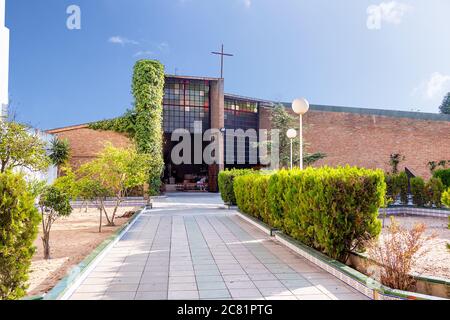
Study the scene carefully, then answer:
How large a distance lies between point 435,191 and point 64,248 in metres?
12.6

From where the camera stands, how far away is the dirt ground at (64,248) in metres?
5.12

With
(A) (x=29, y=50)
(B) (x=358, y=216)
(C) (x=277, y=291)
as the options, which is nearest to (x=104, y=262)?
(C) (x=277, y=291)

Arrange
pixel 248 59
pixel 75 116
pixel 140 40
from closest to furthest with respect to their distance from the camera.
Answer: pixel 140 40
pixel 75 116
pixel 248 59

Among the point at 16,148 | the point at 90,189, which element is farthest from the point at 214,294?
the point at 16,148

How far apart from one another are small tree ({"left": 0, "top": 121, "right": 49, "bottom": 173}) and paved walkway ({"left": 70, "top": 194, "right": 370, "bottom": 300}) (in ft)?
13.4

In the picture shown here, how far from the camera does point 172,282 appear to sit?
4.12 m

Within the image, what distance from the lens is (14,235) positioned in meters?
3.21

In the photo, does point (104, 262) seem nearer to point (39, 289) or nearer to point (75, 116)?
point (39, 289)

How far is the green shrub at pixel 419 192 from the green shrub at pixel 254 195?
23.9 feet

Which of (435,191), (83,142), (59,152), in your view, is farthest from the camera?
(83,142)

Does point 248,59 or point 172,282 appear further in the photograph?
point 248,59

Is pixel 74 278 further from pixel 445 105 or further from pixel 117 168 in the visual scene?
pixel 445 105
